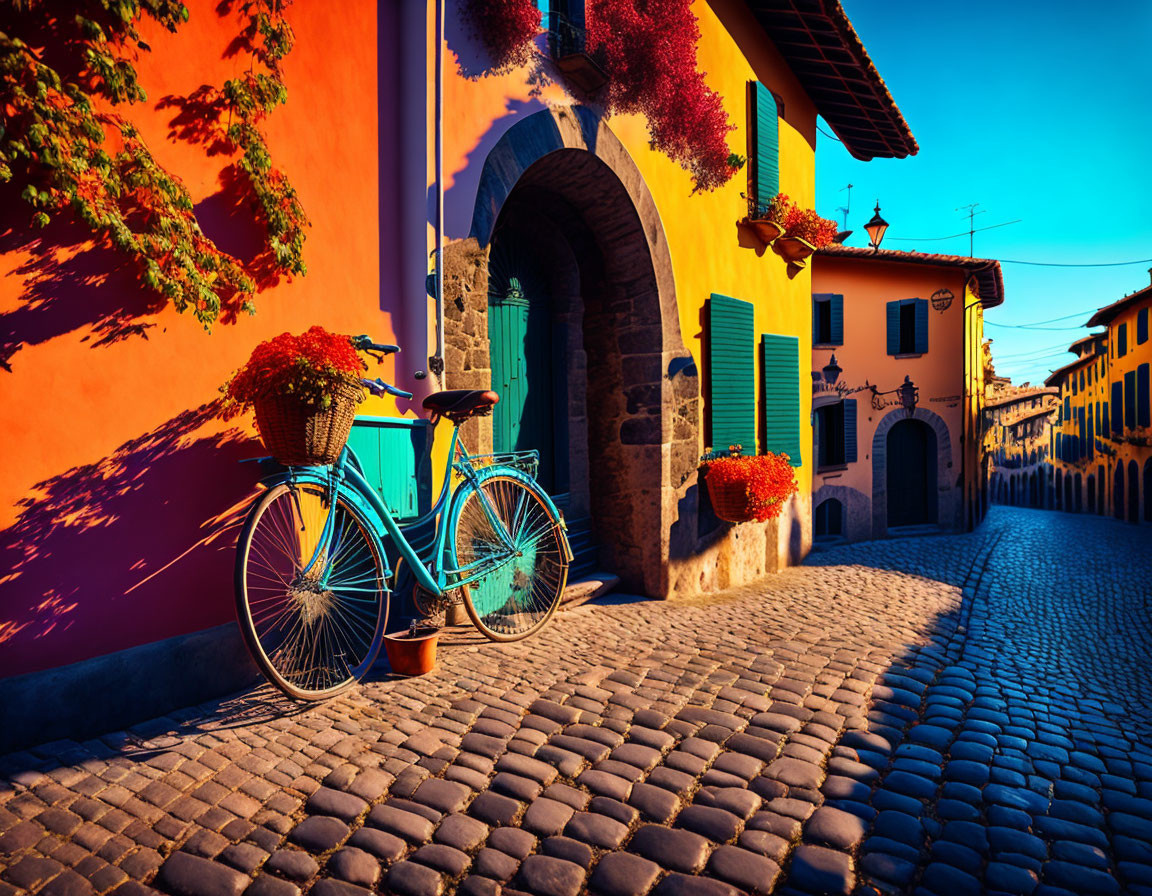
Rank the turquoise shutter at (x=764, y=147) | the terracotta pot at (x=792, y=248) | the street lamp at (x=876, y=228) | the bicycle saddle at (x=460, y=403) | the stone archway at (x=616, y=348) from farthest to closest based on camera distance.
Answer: the street lamp at (x=876, y=228) < the terracotta pot at (x=792, y=248) < the turquoise shutter at (x=764, y=147) < the stone archway at (x=616, y=348) < the bicycle saddle at (x=460, y=403)

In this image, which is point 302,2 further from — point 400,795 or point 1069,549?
point 1069,549

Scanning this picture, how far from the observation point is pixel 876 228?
14492 mm

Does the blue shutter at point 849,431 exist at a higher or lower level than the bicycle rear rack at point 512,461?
higher

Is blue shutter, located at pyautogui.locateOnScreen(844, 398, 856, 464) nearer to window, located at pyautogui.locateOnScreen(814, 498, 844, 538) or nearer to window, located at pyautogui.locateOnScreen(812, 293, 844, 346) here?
window, located at pyautogui.locateOnScreen(814, 498, 844, 538)

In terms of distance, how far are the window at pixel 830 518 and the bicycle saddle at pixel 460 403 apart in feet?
42.3

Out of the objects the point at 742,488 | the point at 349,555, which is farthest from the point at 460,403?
the point at 742,488

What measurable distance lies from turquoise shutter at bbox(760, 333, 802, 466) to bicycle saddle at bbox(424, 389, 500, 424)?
4868mm

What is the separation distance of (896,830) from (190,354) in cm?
330

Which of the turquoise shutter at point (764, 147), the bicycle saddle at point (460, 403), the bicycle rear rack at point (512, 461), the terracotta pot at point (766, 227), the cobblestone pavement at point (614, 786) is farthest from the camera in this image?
the turquoise shutter at point (764, 147)

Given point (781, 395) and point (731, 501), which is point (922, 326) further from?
point (731, 501)

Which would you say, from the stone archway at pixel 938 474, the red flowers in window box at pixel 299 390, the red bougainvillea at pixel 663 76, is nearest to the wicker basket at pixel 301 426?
the red flowers in window box at pixel 299 390

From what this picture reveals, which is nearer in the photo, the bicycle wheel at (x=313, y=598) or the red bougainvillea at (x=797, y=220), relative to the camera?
the bicycle wheel at (x=313, y=598)

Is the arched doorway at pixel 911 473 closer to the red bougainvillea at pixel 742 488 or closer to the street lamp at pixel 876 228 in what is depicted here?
the street lamp at pixel 876 228

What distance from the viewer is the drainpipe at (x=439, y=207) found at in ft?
13.3
